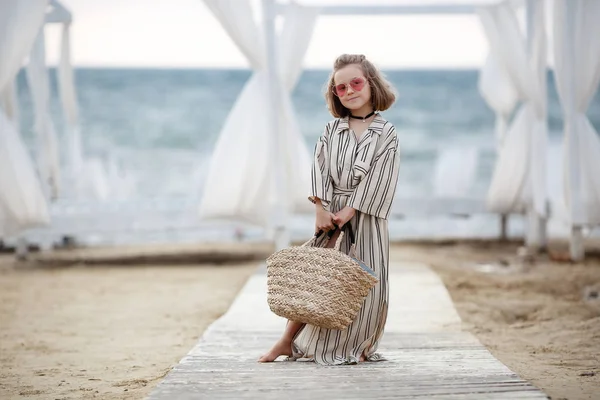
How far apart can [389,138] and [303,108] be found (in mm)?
29070

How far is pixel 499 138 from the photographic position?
34.0 feet

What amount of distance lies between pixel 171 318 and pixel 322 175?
229 centimetres

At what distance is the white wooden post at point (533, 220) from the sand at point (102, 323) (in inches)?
110

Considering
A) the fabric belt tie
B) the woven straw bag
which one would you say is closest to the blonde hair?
the fabric belt tie

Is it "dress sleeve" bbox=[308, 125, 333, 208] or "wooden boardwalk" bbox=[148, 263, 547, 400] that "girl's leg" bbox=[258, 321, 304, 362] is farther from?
"dress sleeve" bbox=[308, 125, 333, 208]

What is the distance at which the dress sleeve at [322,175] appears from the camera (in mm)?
3725

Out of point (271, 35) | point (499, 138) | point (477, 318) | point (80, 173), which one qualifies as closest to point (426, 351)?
point (477, 318)

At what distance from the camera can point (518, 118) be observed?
28.6 feet

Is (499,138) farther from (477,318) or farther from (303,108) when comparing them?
(303,108)

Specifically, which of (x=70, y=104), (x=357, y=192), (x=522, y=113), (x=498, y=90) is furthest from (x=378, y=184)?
(x=70, y=104)

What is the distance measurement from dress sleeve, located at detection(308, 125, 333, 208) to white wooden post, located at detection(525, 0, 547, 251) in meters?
5.22

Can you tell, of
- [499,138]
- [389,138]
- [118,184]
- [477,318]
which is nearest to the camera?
[389,138]

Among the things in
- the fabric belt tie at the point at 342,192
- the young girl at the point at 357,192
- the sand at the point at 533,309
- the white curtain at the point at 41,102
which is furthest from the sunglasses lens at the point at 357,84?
the white curtain at the point at 41,102

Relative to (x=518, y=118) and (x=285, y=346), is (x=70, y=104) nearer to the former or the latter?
(x=518, y=118)
